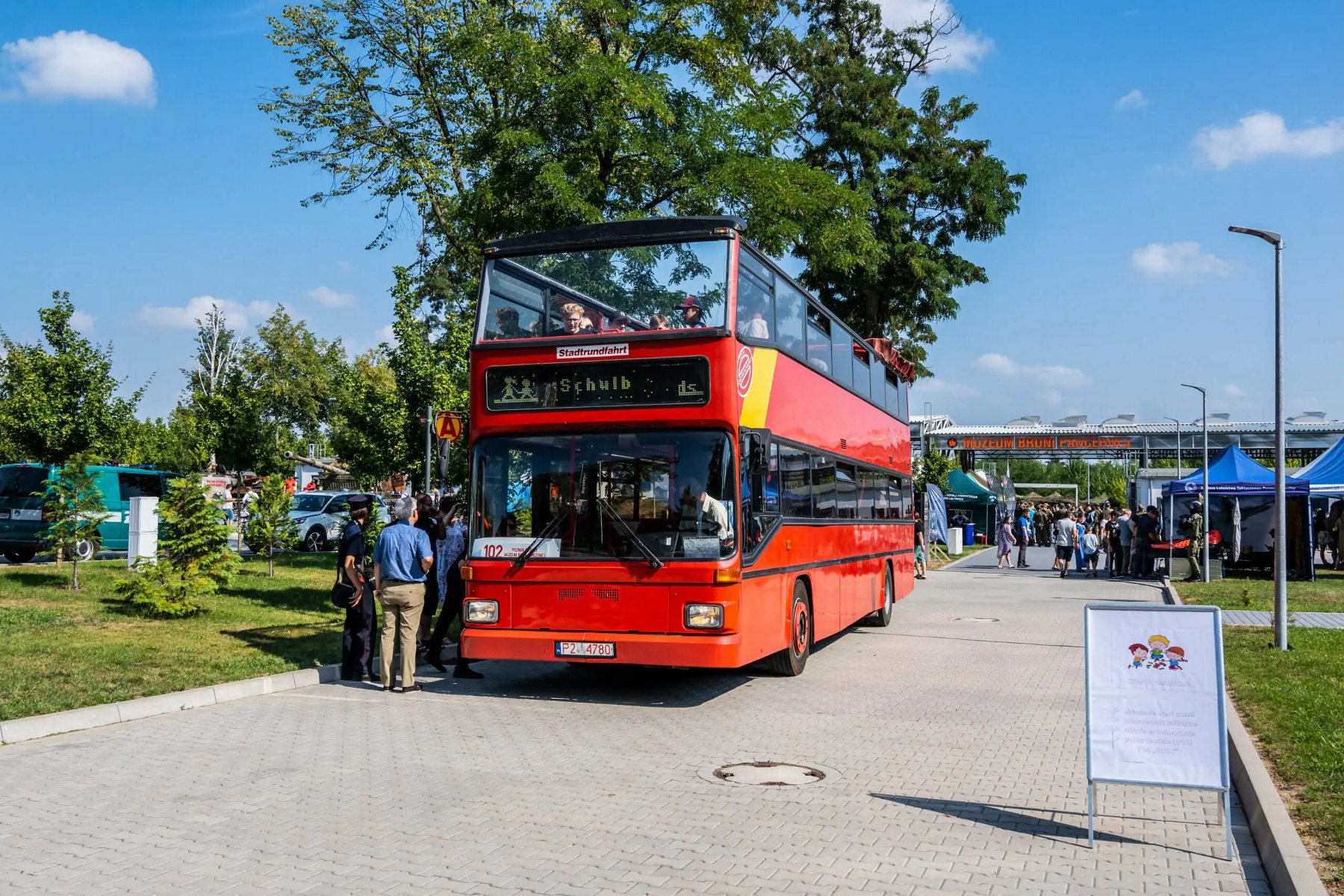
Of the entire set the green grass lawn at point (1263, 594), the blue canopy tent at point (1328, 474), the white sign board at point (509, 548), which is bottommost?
A: the green grass lawn at point (1263, 594)

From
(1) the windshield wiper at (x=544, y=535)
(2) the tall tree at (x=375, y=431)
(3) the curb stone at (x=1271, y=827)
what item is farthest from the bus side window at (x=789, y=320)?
(2) the tall tree at (x=375, y=431)

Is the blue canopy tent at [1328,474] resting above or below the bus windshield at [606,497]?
above

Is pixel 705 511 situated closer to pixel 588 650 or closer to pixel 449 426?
pixel 588 650

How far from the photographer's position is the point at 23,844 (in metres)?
5.88

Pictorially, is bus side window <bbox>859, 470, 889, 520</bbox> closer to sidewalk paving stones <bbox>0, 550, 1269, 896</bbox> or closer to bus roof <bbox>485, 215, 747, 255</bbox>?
sidewalk paving stones <bbox>0, 550, 1269, 896</bbox>

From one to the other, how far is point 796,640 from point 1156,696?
20.5 ft

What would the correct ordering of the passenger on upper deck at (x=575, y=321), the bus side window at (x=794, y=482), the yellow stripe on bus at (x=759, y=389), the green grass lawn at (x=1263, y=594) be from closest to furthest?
the yellow stripe on bus at (x=759, y=389) → the passenger on upper deck at (x=575, y=321) → the bus side window at (x=794, y=482) → the green grass lawn at (x=1263, y=594)

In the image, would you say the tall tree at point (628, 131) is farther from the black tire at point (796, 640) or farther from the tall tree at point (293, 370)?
the tall tree at point (293, 370)

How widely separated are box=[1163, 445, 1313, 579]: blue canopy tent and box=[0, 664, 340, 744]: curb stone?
74.4 feet

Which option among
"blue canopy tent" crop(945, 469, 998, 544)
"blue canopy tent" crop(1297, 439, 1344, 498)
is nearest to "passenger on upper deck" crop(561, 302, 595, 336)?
"blue canopy tent" crop(1297, 439, 1344, 498)

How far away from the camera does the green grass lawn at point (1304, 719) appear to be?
6156 mm

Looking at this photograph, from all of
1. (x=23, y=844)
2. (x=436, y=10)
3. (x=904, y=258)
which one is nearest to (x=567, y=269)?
(x=23, y=844)

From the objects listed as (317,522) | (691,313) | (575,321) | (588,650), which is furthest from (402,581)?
(317,522)

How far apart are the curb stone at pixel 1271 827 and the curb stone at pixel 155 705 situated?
809 cm
